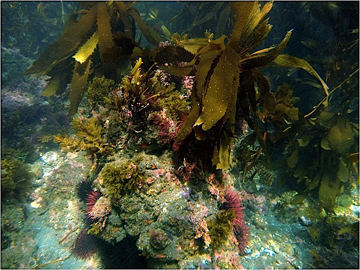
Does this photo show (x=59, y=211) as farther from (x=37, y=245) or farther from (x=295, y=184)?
(x=295, y=184)

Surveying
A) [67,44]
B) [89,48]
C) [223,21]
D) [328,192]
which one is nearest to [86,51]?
[89,48]

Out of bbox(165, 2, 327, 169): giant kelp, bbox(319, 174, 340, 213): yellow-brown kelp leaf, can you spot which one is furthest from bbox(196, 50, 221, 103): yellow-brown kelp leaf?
bbox(319, 174, 340, 213): yellow-brown kelp leaf

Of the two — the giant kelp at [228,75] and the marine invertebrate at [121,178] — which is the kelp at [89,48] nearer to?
the giant kelp at [228,75]

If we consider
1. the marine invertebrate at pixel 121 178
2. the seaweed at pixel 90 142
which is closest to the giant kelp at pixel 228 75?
the marine invertebrate at pixel 121 178

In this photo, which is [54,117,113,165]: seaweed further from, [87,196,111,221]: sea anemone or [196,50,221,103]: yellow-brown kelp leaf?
[196,50,221,103]: yellow-brown kelp leaf

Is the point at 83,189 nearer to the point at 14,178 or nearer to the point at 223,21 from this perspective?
the point at 14,178

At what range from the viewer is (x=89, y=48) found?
3.04 m

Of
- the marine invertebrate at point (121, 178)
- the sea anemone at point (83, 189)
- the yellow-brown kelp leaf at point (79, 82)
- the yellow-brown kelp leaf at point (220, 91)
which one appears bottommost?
the marine invertebrate at point (121, 178)

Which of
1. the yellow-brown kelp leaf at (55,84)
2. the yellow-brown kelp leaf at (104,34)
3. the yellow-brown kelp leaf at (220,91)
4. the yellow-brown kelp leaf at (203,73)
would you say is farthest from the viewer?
the yellow-brown kelp leaf at (55,84)

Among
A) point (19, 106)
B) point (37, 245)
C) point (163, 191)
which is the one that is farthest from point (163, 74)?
point (19, 106)

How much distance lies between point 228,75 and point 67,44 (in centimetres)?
372

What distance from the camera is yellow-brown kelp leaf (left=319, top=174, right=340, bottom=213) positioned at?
149 inches

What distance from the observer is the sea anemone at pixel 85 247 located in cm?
318

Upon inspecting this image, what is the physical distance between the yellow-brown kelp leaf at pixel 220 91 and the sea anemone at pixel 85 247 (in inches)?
112
